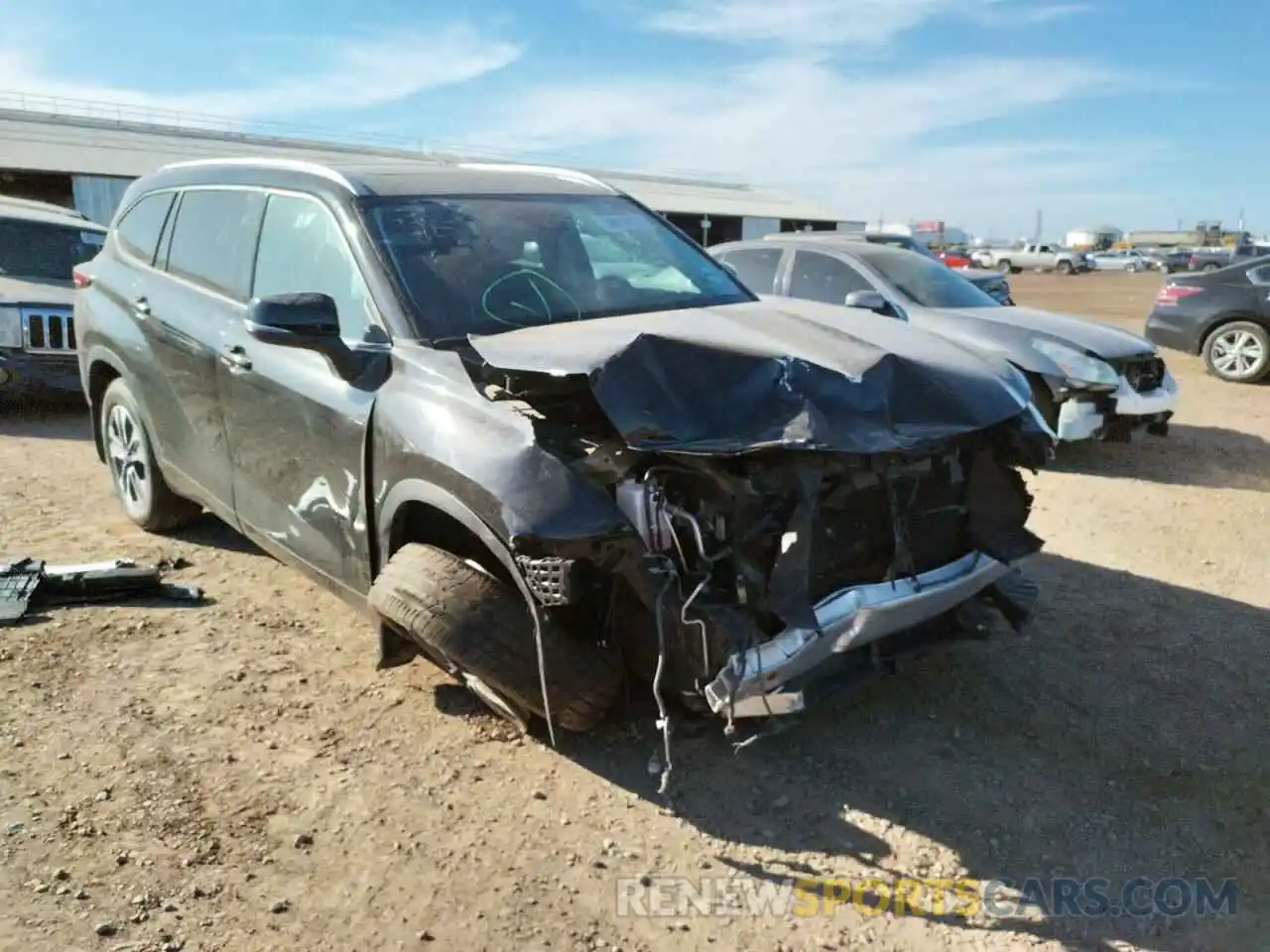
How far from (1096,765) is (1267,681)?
1.20 meters

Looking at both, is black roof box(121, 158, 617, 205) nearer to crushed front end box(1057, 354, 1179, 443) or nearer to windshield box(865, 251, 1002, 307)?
crushed front end box(1057, 354, 1179, 443)

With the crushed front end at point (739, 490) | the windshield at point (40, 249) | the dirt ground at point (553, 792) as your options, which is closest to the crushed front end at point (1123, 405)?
the dirt ground at point (553, 792)

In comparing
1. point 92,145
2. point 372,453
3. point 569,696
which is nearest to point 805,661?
point 569,696

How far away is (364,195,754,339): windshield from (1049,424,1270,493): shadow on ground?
4.57m

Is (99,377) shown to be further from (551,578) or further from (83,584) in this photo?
(551,578)

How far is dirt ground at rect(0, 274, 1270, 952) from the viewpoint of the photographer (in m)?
2.75

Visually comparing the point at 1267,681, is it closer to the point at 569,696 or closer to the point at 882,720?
the point at 882,720

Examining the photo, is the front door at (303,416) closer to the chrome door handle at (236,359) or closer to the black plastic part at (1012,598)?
the chrome door handle at (236,359)

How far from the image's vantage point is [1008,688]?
4.05m

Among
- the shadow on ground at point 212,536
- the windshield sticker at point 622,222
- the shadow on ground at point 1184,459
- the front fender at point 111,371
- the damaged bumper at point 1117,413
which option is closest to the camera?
the windshield sticker at point 622,222

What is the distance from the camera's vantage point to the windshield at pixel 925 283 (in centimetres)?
857

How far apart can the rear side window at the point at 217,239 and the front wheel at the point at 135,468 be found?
35.0 inches

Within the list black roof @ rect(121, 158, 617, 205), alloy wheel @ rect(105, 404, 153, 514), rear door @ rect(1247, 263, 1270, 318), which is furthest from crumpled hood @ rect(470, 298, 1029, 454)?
A: rear door @ rect(1247, 263, 1270, 318)

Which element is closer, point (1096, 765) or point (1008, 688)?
point (1096, 765)
